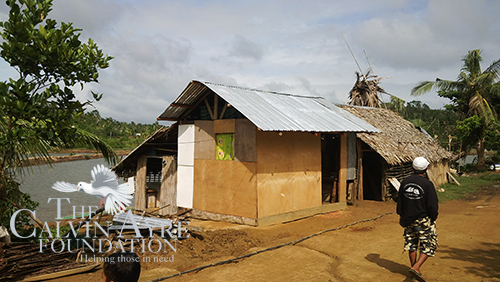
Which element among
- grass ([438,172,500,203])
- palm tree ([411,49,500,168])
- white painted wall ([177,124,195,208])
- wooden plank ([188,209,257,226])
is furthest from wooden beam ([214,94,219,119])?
palm tree ([411,49,500,168])

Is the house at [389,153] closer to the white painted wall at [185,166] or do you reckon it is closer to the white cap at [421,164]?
the white painted wall at [185,166]

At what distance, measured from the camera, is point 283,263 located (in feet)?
19.6

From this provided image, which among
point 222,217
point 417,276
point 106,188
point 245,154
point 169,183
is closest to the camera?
point 417,276

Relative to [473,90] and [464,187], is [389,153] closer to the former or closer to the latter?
[464,187]

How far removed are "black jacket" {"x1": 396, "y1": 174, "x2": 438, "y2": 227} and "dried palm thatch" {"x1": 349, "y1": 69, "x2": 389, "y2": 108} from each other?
14.0 metres

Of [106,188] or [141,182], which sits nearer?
[106,188]

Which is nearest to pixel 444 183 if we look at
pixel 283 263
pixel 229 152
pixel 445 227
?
pixel 445 227

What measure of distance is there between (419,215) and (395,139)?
32.7 ft

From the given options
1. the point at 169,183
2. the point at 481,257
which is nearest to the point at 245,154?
the point at 169,183

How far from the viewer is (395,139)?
14.0 meters

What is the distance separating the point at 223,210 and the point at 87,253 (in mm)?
3616

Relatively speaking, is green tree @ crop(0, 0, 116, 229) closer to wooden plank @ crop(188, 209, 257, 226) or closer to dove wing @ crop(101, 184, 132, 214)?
dove wing @ crop(101, 184, 132, 214)

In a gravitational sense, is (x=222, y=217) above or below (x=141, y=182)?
below

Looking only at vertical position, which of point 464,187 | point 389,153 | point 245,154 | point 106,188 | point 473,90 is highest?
point 473,90
